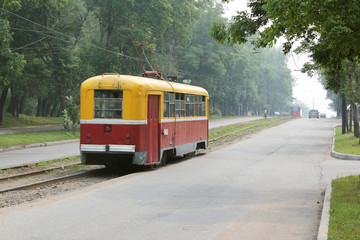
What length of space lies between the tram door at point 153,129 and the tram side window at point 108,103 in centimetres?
97

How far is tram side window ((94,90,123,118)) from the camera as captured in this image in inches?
604

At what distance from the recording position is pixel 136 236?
755 centimetres

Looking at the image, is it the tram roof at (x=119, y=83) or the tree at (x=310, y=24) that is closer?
the tree at (x=310, y=24)

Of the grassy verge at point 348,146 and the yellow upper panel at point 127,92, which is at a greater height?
the yellow upper panel at point 127,92

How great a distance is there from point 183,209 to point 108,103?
21.3ft

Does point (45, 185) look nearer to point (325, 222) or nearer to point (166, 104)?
point (166, 104)

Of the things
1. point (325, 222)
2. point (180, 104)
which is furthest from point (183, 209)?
point (180, 104)

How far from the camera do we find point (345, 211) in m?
9.20

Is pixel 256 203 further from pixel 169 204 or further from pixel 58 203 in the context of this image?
pixel 58 203

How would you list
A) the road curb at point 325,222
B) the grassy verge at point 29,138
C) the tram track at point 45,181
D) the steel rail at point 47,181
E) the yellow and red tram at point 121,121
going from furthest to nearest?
1. the grassy verge at point 29,138
2. the yellow and red tram at point 121,121
3. the steel rail at point 47,181
4. the tram track at point 45,181
5. the road curb at point 325,222

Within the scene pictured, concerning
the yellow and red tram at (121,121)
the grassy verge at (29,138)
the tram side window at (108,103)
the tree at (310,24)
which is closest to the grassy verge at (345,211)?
the tree at (310,24)

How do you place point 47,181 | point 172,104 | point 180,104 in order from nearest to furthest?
point 47,181 → point 172,104 → point 180,104

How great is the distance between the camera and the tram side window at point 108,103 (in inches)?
604

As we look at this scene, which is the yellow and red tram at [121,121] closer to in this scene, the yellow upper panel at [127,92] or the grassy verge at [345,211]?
the yellow upper panel at [127,92]
